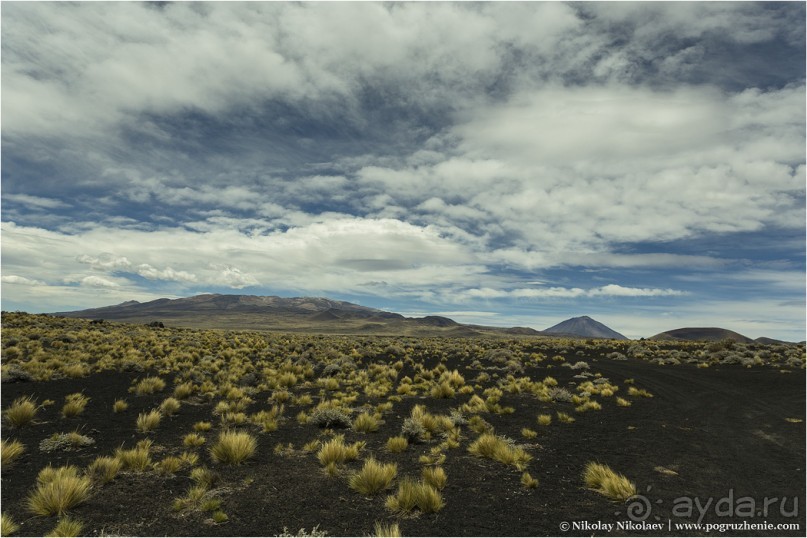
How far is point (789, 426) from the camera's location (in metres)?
13.2

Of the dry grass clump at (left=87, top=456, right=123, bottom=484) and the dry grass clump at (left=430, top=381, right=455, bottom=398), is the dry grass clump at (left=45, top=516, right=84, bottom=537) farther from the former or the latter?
the dry grass clump at (left=430, top=381, right=455, bottom=398)

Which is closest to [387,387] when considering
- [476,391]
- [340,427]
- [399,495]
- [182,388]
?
[476,391]

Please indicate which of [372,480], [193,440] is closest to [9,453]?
[193,440]

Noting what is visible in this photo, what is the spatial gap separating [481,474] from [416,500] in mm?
2429

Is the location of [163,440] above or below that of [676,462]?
below

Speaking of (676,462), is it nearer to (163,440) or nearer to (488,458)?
(488,458)

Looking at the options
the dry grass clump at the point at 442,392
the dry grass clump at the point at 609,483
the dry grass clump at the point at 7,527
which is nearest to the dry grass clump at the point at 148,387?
the dry grass clump at the point at 7,527

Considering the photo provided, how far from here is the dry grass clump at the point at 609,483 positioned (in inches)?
319

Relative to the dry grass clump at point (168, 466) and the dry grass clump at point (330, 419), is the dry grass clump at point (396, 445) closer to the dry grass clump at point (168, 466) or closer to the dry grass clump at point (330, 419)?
the dry grass clump at point (330, 419)

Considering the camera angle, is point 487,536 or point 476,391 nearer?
point 487,536

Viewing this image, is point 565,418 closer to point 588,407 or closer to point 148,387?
point 588,407

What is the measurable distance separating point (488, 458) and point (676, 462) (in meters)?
4.85

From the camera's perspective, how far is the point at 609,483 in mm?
8305

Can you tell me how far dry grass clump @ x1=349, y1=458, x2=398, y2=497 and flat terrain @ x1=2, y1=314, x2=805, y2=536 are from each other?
0.51ft
